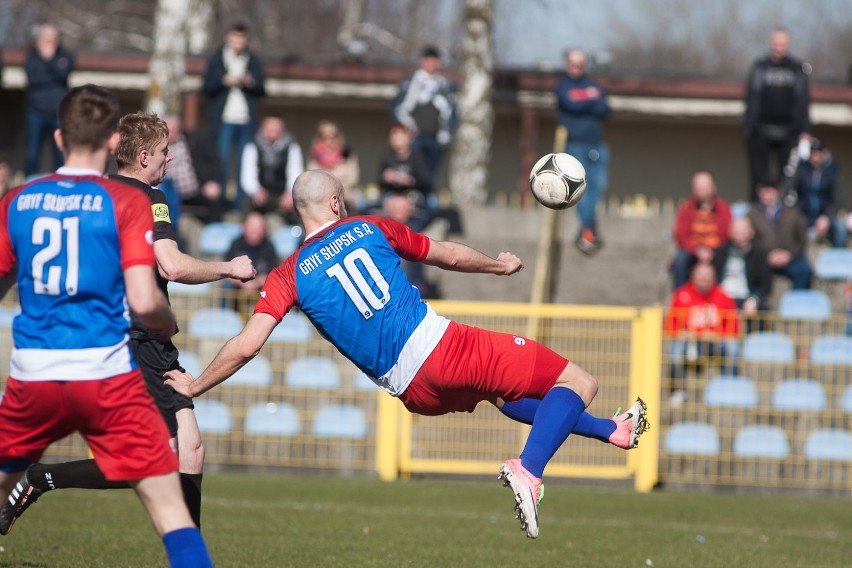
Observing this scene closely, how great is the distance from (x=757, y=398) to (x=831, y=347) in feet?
2.73

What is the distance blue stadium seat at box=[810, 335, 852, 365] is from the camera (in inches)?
474

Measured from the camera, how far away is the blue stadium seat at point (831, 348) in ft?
39.5

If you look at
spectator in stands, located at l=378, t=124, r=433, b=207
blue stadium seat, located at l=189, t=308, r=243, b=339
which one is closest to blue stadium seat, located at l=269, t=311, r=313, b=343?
blue stadium seat, located at l=189, t=308, r=243, b=339

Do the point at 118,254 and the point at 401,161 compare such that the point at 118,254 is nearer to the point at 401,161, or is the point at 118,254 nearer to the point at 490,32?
the point at 401,161

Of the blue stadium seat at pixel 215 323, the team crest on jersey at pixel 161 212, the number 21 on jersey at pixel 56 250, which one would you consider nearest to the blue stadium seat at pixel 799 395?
the blue stadium seat at pixel 215 323

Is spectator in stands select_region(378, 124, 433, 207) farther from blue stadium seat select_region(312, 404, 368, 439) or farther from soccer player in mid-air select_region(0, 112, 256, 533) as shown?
soccer player in mid-air select_region(0, 112, 256, 533)

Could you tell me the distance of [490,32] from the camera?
58.3 ft

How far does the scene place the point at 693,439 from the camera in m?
12.2

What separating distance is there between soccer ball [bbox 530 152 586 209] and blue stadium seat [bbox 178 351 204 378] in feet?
18.5

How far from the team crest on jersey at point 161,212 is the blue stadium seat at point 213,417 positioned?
248 inches

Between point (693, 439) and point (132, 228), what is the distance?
843 cm

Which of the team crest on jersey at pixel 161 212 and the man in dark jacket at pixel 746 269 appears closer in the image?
the team crest on jersey at pixel 161 212

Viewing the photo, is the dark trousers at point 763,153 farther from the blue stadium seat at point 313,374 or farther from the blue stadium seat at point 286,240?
the blue stadium seat at point 313,374

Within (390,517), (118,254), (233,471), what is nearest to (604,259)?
(233,471)
